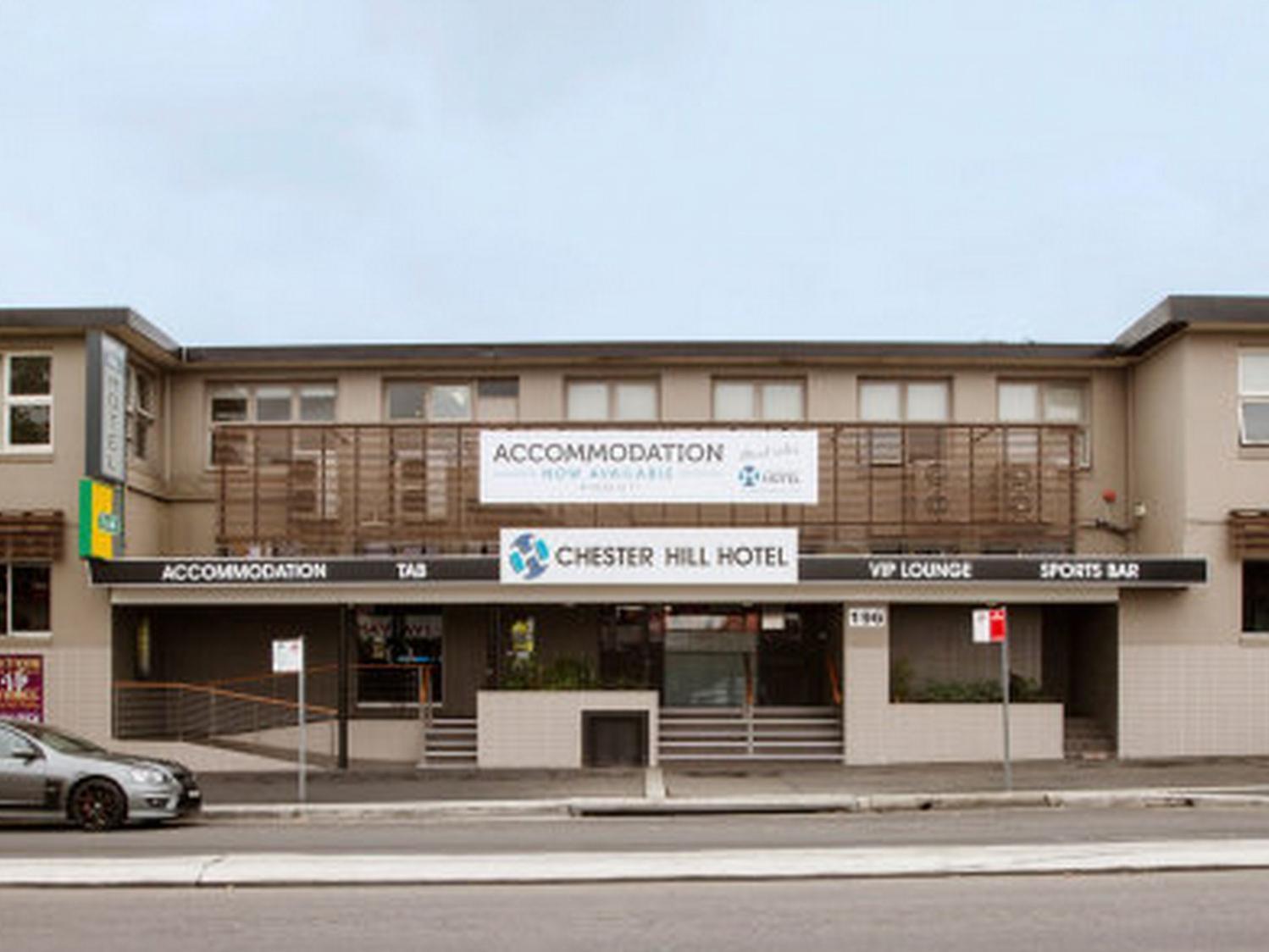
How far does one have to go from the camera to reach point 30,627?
80.6 ft

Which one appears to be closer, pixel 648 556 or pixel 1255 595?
pixel 648 556

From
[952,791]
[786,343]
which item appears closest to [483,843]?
[952,791]

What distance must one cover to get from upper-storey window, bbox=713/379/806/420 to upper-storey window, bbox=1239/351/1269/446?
24.2 feet

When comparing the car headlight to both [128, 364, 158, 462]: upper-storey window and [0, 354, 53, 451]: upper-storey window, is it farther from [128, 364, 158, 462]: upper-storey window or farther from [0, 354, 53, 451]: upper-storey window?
[128, 364, 158, 462]: upper-storey window

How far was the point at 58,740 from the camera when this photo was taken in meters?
18.6

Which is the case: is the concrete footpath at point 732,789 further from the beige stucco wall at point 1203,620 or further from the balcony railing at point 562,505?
the balcony railing at point 562,505

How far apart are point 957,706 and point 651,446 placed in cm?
643

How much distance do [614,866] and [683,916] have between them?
7.63 ft

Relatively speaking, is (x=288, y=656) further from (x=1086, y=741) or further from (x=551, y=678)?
(x=1086, y=741)

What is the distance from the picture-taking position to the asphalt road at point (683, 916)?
32.4 feet

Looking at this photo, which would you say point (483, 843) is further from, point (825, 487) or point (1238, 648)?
point (1238, 648)

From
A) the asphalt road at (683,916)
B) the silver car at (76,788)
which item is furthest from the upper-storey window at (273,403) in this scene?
the asphalt road at (683,916)

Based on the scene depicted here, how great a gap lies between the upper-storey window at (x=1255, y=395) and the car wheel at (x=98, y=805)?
17846 mm

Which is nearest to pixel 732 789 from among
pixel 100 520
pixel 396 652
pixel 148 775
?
pixel 148 775
